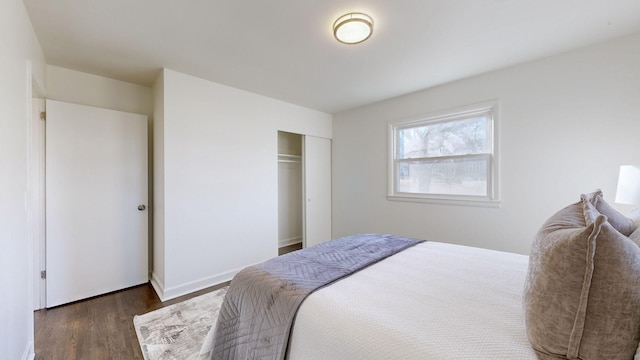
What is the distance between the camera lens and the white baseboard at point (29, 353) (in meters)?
1.56

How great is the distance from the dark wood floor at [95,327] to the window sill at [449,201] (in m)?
2.69

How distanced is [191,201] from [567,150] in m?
3.82

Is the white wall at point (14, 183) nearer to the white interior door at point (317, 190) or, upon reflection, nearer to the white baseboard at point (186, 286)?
the white baseboard at point (186, 286)

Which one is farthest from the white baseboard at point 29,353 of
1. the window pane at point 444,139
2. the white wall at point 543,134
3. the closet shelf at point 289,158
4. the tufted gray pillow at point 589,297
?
the window pane at point 444,139

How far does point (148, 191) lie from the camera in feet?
9.85

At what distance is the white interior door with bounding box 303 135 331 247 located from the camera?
4023mm

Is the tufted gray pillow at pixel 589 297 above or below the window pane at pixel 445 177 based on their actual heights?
below

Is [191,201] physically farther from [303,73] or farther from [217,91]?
[303,73]

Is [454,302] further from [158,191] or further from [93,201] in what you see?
[93,201]

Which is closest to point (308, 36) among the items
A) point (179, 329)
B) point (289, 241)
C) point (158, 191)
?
point (158, 191)

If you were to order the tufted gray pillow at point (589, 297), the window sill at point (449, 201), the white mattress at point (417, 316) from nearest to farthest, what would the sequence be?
the tufted gray pillow at point (589, 297) → the white mattress at point (417, 316) → the window sill at point (449, 201)

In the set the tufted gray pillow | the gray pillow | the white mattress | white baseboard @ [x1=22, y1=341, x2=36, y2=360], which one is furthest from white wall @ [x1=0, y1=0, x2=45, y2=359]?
the gray pillow

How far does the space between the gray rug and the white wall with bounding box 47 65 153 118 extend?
7.57ft

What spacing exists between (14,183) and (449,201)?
3.75 meters
